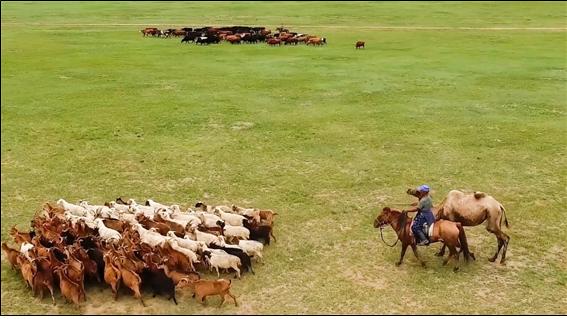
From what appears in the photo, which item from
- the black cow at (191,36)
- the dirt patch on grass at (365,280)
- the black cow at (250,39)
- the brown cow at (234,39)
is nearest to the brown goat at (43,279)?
the dirt patch on grass at (365,280)

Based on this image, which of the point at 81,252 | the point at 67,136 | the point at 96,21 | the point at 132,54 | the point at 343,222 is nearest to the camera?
the point at 81,252

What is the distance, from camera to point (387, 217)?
10.8 m

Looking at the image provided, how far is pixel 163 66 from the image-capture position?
2728cm

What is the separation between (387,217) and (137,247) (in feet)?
14.5

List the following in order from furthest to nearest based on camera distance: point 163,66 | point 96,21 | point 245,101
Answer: point 96,21
point 163,66
point 245,101

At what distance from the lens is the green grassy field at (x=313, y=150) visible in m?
9.49

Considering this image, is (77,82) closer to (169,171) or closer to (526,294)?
(169,171)

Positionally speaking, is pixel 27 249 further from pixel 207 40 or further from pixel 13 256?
pixel 207 40

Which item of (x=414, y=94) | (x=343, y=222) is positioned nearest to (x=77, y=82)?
(x=414, y=94)

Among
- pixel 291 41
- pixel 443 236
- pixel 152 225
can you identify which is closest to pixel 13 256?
pixel 152 225

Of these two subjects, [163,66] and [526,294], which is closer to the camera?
[526,294]

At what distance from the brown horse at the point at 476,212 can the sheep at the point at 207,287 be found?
3.75 meters

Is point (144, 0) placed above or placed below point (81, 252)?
above

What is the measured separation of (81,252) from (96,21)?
41.7m
